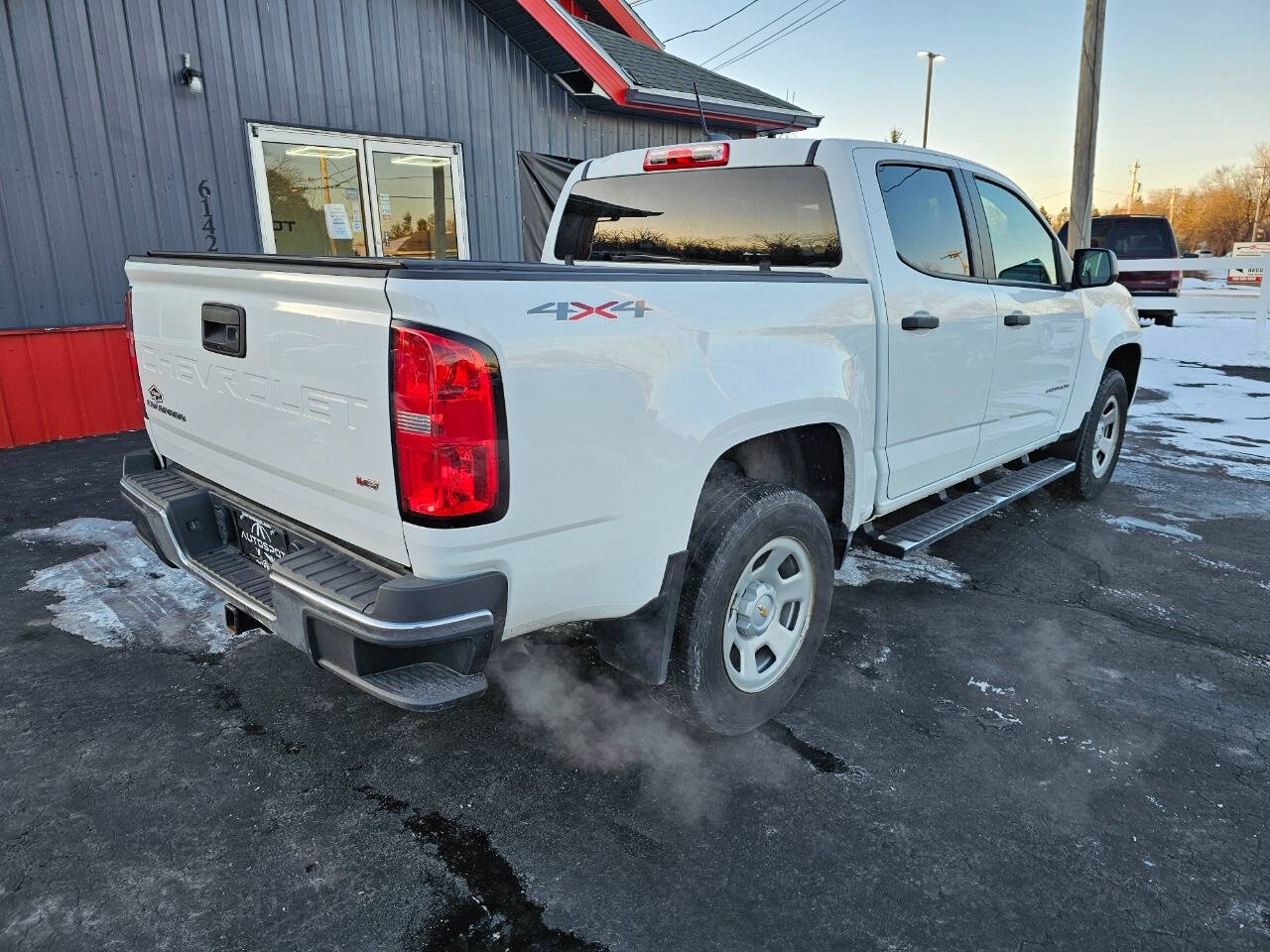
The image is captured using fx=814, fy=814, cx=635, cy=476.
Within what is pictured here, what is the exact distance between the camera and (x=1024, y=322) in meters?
4.10

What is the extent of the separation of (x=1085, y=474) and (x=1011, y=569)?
149cm

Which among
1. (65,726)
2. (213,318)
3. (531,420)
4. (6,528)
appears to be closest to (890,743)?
(531,420)

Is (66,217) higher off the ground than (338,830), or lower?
higher

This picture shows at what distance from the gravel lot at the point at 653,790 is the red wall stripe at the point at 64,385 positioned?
3483mm

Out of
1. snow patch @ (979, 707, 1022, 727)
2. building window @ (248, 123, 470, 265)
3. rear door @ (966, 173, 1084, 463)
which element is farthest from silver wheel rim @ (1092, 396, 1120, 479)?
building window @ (248, 123, 470, 265)

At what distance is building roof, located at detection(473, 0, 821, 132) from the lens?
27.6 feet

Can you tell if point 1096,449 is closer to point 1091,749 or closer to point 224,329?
point 1091,749

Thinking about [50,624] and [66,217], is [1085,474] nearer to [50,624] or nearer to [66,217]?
[50,624]

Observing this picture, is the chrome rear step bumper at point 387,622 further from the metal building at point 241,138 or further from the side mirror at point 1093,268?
the metal building at point 241,138

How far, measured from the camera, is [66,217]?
679 centimetres

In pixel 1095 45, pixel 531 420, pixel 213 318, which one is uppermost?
pixel 1095 45

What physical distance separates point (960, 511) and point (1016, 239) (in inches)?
59.5

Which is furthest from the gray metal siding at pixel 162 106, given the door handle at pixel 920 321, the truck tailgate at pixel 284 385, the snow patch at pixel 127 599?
the door handle at pixel 920 321

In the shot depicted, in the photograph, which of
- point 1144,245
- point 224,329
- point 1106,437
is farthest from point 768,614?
point 1144,245
